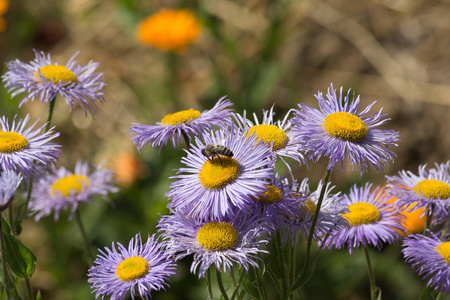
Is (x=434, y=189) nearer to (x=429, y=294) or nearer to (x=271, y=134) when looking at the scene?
(x=429, y=294)

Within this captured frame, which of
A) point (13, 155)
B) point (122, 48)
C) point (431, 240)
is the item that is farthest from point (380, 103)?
point (13, 155)

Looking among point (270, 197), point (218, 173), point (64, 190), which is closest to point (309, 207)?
point (270, 197)

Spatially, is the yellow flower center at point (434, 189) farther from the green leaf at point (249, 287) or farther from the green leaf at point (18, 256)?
the green leaf at point (18, 256)

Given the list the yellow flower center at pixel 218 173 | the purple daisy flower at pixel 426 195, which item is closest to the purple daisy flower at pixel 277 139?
the yellow flower center at pixel 218 173

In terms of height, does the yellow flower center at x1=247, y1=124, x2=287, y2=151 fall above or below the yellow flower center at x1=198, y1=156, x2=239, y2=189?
above

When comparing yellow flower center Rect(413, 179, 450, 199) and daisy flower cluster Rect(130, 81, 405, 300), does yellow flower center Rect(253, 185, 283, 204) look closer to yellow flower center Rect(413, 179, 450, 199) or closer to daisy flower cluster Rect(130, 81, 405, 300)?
daisy flower cluster Rect(130, 81, 405, 300)

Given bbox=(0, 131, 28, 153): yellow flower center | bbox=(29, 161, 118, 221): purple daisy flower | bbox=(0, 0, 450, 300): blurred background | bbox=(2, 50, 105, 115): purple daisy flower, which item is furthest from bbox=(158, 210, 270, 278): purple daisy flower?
bbox=(0, 0, 450, 300): blurred background
